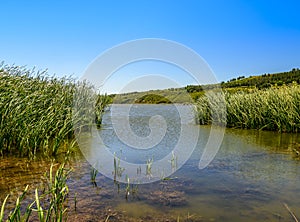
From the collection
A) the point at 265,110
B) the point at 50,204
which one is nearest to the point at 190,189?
the point at 50,204

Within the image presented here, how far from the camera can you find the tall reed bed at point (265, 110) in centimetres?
897

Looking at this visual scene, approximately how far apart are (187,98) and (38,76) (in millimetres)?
9140

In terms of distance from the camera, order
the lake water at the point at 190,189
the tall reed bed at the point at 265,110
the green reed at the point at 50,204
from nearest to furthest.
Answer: the green reed at the point at 50,204
the lake water at the point at 190,189
the tall reed bed at the point at 265,110

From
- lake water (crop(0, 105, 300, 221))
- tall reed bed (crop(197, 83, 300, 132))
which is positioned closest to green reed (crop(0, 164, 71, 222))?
lake water (crop(0, 105, 300, 221))

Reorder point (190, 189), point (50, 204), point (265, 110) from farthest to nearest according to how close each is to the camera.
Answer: point (265, 110)
point (190, 189)
point (50, 204)

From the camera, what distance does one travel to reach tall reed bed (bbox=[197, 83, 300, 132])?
8969 millimetres

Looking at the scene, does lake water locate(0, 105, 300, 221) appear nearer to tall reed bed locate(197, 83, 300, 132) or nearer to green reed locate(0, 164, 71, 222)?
green reed locate(0, 164, 71, 222)

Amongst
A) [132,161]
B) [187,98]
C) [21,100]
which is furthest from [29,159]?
[187,98]

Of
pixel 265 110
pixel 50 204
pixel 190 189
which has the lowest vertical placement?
pixel 190 189

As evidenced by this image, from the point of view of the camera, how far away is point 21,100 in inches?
200

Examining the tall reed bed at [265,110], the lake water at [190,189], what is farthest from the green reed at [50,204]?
the tall reed bed at [265,110]

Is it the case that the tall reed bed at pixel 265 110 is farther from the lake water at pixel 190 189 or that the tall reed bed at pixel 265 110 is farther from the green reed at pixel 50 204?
the green reed at pixel 50 204

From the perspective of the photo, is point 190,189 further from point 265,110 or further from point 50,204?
point 265,110

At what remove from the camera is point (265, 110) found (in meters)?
9.54
